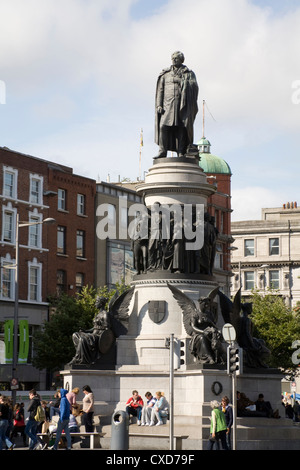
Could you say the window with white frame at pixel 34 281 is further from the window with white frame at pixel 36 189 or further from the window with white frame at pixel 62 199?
the window with white frame at pixel 62 199

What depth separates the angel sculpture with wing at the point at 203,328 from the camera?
32.3m

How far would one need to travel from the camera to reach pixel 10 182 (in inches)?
2803

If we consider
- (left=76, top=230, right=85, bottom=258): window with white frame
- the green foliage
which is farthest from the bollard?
(left=76, top=230, right=85, bottom=258): window with white frame

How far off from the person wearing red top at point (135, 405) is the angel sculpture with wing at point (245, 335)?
433 cm

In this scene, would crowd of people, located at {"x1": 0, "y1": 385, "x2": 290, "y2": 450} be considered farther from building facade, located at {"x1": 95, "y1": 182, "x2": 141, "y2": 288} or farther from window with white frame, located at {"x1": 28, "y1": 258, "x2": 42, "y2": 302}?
building facade, located at {"x1": 95, "y1": 182, "x2": 141, "y2": 288}

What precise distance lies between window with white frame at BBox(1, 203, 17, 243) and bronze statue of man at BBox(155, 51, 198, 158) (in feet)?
114

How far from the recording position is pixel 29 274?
71.8m

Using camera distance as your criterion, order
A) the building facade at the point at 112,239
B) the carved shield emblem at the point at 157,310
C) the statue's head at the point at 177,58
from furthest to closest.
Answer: the building facade at the point at 112,239, the statue's head at the point at 177,58, the carved shield emblem at the point at 157,310

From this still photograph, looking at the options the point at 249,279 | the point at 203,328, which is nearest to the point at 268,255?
the point at 249,279

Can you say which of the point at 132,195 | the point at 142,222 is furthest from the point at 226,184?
the point at 142,222

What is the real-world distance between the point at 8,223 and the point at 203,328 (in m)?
39.5

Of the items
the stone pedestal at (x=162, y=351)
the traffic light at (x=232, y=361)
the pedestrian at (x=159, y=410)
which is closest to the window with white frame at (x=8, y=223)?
the stone pedestal at (x=162, y=351)

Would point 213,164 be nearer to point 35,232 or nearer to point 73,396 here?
point 35,232

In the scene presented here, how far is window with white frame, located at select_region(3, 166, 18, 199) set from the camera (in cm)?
7056
